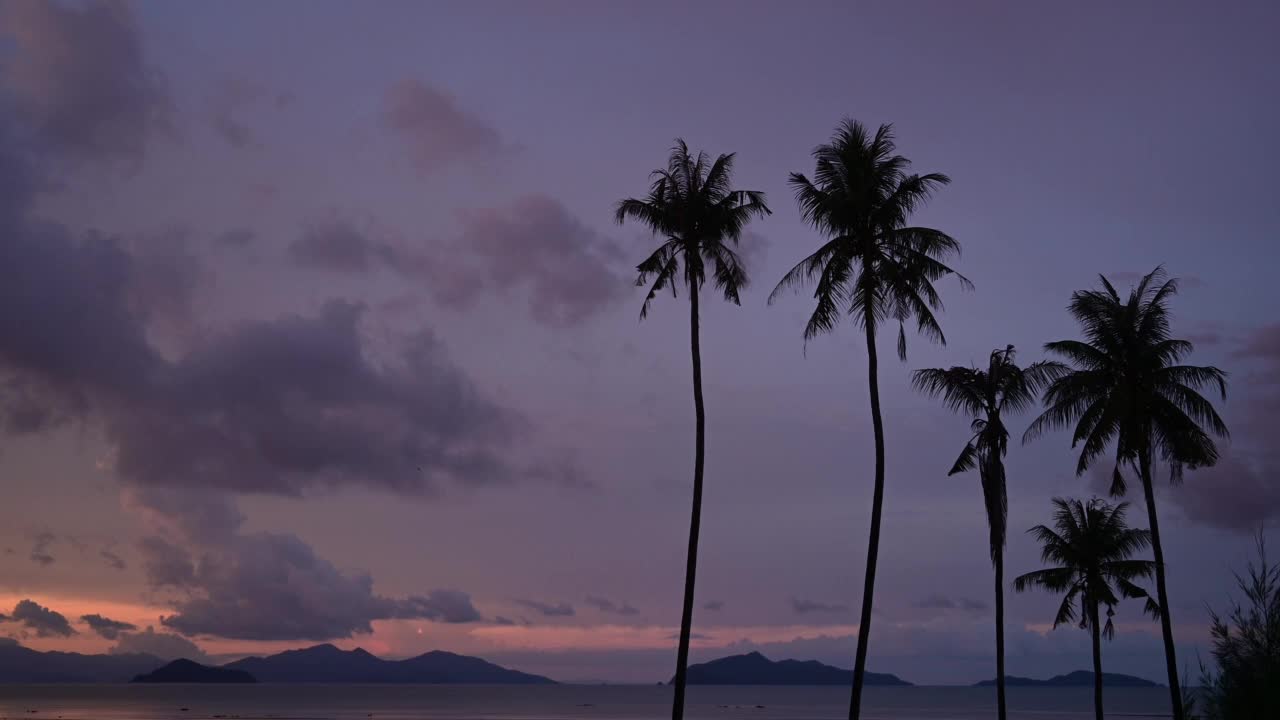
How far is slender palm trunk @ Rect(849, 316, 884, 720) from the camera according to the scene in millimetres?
30656

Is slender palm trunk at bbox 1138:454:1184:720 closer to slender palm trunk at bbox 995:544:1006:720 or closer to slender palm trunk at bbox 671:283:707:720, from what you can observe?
slender palm trunk at bbox 995:544:1006:720

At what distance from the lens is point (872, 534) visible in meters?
31.5

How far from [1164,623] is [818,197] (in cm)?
2077

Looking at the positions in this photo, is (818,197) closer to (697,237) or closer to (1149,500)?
(697,237)

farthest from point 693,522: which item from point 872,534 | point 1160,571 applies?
point 1160,571

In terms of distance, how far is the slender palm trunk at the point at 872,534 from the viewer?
3066cm

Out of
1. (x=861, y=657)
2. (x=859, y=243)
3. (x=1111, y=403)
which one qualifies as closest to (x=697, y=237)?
(x=859, y=243)

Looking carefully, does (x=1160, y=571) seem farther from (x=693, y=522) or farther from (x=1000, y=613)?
(x=693, y=522)

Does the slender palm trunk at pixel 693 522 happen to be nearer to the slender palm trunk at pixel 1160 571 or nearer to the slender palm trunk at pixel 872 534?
the slender palm trunk at pixel 872 534

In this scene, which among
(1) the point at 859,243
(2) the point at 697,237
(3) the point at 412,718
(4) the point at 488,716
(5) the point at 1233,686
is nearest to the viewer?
(5) the point at 1233,686

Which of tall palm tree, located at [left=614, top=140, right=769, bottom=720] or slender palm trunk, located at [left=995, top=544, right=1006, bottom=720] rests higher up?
tall palm tree, located at [left=614, top=140, right=769, bottom=720]

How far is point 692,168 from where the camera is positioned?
1425 inches

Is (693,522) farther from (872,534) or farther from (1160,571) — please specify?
(1160,571)

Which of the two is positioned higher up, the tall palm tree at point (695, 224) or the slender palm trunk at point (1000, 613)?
the tall palm tree at point (695, 224)
